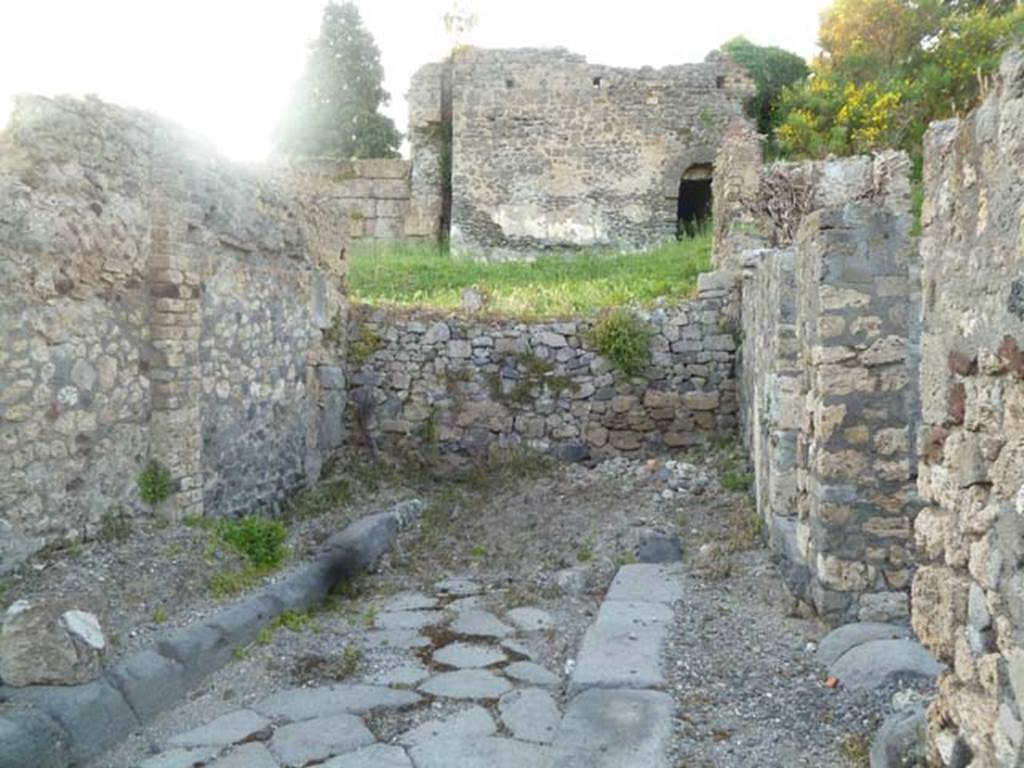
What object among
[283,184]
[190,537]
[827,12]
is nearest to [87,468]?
[190,537]

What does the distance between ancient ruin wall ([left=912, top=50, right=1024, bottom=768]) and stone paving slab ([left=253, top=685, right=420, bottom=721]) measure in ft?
8.57

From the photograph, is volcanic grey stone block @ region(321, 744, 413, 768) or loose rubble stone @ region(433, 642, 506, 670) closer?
volcanic grey stone block @ region(321, 744, 413, 768)

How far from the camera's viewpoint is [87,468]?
5383 millimetres

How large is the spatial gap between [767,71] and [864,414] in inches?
583

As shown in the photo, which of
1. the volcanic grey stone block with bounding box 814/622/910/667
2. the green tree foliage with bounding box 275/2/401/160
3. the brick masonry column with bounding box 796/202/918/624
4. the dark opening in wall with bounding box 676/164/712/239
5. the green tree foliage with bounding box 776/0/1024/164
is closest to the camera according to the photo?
the volcanic grey stone block with bounding box 814/622/910/667

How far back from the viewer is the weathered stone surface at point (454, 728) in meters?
4.14

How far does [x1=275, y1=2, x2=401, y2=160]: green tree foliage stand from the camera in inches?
992

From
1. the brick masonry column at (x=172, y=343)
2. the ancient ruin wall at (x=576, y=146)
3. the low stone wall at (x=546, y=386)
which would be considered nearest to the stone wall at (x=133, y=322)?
the brick masonry column at (x=172, y=343)

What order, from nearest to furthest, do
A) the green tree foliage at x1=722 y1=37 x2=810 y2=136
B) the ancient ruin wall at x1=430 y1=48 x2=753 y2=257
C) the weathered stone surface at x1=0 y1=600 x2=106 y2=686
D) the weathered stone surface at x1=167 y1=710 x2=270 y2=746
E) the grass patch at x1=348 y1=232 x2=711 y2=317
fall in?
the weathered stone surface at x1=0 y1=600 x2=106 y2=686 < the weathered stone surface at x1=167 y1=710 x2=270 y2=746 < the grass patch at x1=348 y1=232 x2=711 y2=317 < the ancient ruin wall at x1=430 y1=48 x2=753 y2=257 < the green tree foliage at x1=722 y1=37 x2=810 y2=136

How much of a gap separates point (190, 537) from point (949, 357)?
4724 millimetres

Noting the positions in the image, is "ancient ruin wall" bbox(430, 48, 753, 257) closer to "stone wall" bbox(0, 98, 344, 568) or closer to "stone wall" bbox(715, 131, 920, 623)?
"stone wall" bbox(0, 98, 344, 568)

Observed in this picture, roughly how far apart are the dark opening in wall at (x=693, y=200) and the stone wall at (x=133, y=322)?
11.3m

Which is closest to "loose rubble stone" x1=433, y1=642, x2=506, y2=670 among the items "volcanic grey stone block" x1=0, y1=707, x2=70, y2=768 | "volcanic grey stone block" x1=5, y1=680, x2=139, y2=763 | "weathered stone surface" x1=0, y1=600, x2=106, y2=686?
"volcanic grey stone block" x1=5, y1=680, x2=139, y2=763

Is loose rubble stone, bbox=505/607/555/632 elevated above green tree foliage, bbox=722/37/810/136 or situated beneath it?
situated beneath
